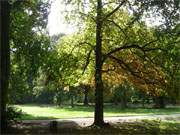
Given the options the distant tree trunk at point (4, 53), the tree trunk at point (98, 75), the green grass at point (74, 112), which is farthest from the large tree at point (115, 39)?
the green grass at point (74, 112)

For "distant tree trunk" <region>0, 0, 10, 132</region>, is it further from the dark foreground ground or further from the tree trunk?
the tree trunk

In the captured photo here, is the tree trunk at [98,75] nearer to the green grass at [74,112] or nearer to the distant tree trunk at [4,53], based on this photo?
the distant tree trunk at [4,53]

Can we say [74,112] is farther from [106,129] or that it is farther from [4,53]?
[4,53]

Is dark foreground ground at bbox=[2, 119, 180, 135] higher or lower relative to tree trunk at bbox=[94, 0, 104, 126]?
lower

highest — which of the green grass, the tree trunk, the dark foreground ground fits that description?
the tree trunk

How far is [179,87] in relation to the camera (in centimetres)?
2611

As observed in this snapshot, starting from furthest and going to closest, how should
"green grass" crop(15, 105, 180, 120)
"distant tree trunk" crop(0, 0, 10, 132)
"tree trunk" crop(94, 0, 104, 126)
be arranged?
1. "green grass" crop(15, 105, 180, 120)
2. "tree trunk" crop(94, 0, 104, 126)
3. "distant tree trunk" crop(0, 0, 10, 132)

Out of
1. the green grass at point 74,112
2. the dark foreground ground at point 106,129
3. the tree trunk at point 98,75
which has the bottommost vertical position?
the dark foreground ground at point 106,129

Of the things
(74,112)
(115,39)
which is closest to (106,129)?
(115,39)

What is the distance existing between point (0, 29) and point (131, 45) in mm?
8674

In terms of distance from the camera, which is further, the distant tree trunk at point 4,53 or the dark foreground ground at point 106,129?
the dark foreground ground at point 106,129

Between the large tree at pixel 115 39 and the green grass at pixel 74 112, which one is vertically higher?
the large tree at pixel 115 39

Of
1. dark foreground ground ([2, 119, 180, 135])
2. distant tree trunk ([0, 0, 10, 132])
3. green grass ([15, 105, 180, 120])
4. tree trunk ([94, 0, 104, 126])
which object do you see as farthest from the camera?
green grass ([15, 105, 180, 120])

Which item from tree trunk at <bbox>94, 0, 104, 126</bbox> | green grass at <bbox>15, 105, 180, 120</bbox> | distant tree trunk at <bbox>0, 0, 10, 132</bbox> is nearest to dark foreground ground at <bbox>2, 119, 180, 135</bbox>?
tree trunk at <bbox>94, 0, 104, 126</bbox>
